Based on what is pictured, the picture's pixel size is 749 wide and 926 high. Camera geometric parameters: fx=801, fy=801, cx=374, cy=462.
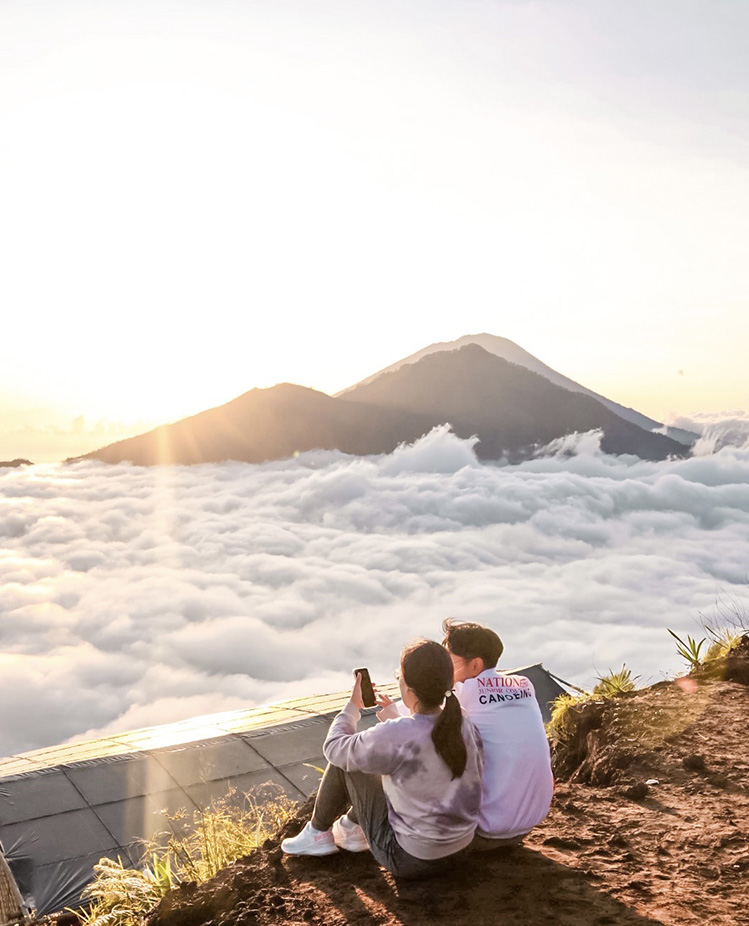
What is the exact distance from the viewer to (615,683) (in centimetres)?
821

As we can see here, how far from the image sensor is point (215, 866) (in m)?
5.46

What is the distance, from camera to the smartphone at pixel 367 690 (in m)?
4.06

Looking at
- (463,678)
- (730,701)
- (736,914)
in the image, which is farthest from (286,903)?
(730,701)

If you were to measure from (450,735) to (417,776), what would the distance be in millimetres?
290

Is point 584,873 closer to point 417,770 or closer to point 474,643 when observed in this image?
point 417,770

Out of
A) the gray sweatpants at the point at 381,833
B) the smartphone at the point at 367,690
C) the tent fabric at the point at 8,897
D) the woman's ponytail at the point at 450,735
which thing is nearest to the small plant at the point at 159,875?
the gray sweatpants at the point at 381,833

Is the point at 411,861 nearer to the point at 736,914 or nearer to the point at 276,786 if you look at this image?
the point at 736,914

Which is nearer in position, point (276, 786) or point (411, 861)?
point (411, 861)

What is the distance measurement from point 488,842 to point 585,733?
3.00 metres

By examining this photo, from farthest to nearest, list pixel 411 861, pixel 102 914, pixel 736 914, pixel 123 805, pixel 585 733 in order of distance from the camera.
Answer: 1. pixel 123 805
2. pixel 585 733
3. pixel 102 914
4. pixel 411 861
5. pixel 736 914

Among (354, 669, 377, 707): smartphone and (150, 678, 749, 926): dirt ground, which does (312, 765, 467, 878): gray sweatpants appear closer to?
(150, 678, 749, 926): dirt ground

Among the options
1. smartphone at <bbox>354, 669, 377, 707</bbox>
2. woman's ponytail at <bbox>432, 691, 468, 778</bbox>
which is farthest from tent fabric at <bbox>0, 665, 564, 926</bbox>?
woman's ponytail at <bbox>432, 691, 468, 778</bbox>

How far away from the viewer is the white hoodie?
158 inches

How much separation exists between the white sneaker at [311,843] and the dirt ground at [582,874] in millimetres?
93
